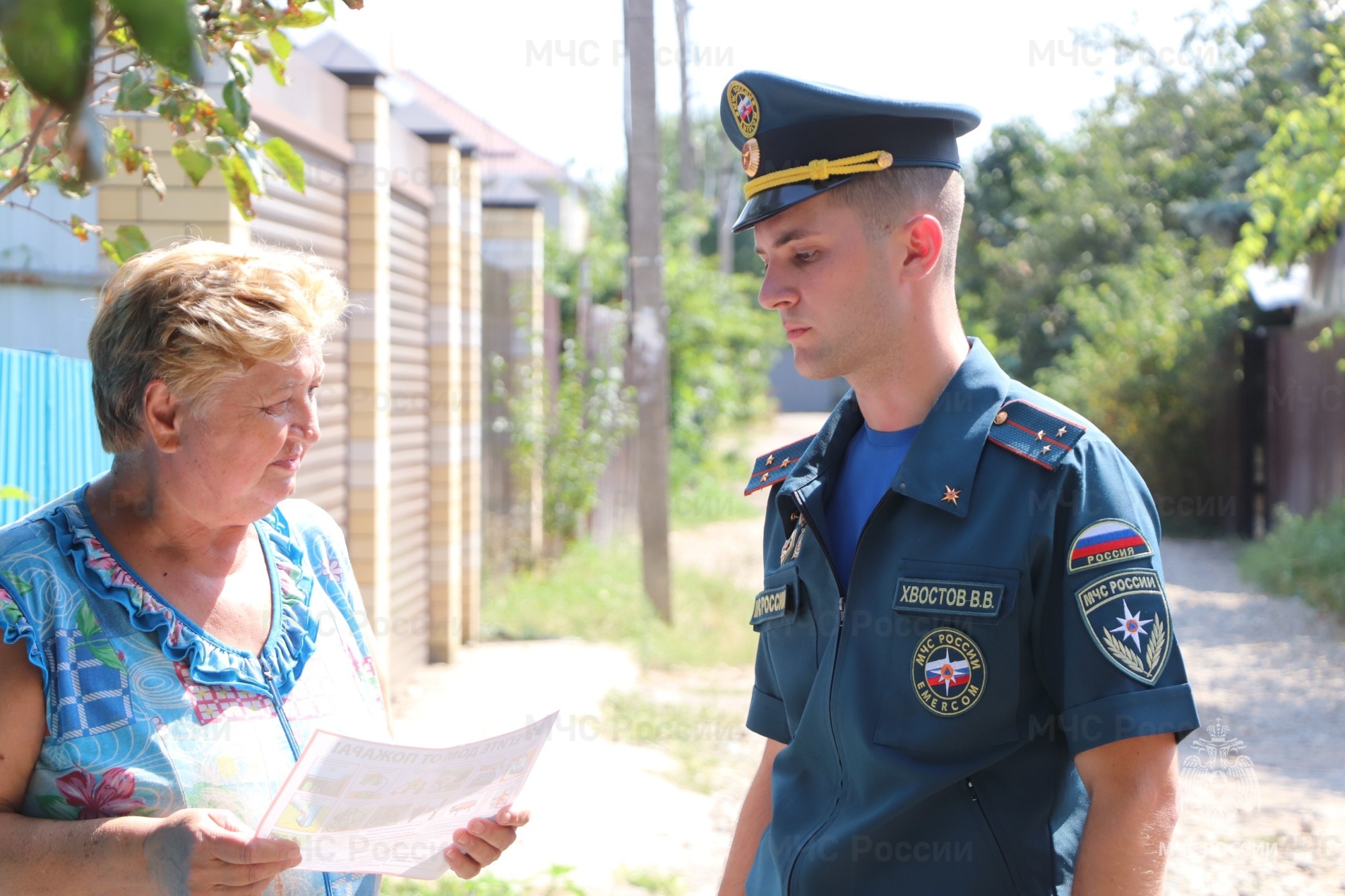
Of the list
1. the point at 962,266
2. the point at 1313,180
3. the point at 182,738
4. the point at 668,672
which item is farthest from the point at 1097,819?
the point at 962,266

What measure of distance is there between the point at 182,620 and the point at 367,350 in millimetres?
4548

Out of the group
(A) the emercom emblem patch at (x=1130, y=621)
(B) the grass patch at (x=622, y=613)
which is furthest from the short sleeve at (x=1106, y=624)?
(B) the grass patch at (x=622, y=613)

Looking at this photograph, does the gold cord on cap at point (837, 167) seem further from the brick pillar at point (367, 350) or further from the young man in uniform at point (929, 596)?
the brick pillar at point (367, 350)

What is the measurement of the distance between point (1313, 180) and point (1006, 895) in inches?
268

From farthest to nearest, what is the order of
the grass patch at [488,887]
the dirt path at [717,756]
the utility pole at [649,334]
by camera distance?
the utility pole at [649,334], the dirt path at [717,756], the grass patch at [488,887]

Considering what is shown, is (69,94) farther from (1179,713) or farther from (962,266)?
(962,266)

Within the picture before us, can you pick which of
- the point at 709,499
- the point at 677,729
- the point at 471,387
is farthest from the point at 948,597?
the point at 709,499

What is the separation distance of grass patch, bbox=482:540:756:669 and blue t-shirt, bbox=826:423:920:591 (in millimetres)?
5684

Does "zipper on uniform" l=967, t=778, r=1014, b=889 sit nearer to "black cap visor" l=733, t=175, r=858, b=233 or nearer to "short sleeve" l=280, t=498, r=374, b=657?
"black cap visor" l=733, t=175, r=858, b=233

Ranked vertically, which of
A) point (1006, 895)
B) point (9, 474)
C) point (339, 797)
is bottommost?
point (1006, 895)

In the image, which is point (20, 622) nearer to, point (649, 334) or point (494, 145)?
point (649, 334)

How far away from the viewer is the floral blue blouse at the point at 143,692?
5.24 ft

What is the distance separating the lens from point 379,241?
6.20 meters

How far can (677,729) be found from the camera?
5988 mm
